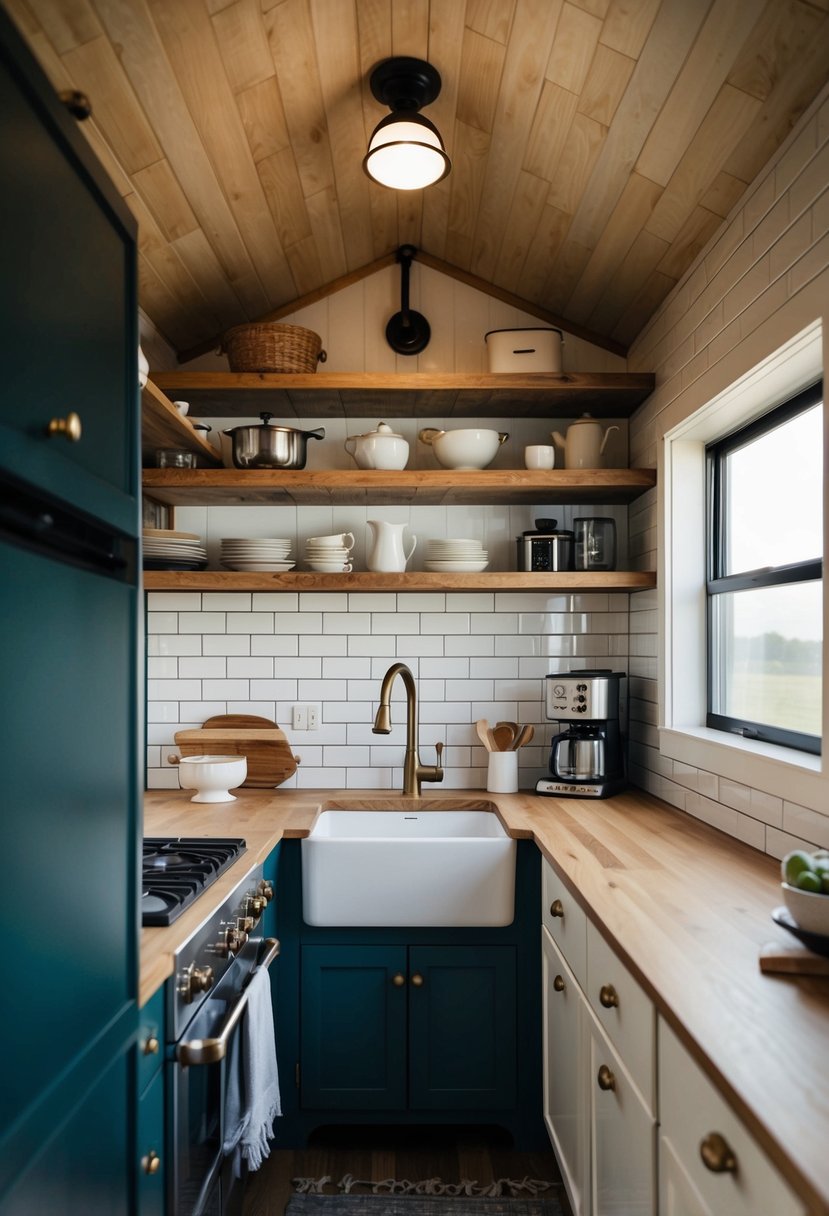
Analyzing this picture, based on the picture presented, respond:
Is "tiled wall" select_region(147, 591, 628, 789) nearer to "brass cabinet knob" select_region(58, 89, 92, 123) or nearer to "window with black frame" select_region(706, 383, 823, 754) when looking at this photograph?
"window with black frame" select_region(706, 383, 823, 754)

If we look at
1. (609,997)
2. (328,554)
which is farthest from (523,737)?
(609,997)

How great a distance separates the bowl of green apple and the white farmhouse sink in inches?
45.8

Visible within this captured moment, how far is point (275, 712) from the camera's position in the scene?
3.11 meters

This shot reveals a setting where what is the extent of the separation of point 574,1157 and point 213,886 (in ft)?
3.26

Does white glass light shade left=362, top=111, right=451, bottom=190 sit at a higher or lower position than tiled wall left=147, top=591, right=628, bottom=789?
higher

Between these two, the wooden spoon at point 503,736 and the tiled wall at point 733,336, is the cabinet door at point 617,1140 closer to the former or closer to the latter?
the tiled wall at point 733,336

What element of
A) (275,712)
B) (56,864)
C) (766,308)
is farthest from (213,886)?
(766,308)

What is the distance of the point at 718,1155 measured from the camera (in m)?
1.05

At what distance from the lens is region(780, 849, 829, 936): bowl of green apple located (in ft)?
4.25

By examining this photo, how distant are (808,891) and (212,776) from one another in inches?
74.2

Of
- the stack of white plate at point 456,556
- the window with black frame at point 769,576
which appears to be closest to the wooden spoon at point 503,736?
the stack of white plate at point 456,556

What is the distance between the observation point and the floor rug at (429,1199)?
2203mm

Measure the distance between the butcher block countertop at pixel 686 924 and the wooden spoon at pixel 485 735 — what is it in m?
0.19

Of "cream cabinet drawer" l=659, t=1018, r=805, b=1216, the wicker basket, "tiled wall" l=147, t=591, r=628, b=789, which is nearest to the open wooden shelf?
"tiled wall" l=147, t=591, r=628, b=789
